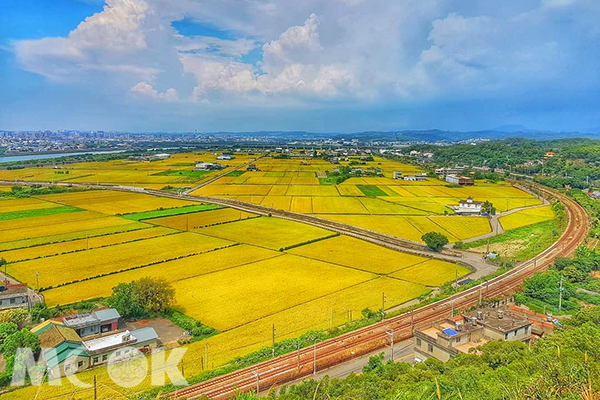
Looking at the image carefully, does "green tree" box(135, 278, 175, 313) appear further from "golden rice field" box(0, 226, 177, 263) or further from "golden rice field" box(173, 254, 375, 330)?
"golden rice field" box(0, 226, 177, 263)

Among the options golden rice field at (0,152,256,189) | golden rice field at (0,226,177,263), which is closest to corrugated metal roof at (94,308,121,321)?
golden rice field at (0,226,177,263)

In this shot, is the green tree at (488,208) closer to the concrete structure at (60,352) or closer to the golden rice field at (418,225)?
the golden rice field at (418,225)

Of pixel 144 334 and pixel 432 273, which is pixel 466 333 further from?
pixel 144 334

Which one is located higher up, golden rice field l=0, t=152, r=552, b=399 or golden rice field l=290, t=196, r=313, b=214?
golden rice field l=290, t=196, r=313, b=214

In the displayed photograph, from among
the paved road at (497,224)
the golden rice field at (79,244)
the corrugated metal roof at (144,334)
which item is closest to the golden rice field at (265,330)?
the corrugated metal roof at (144,334)

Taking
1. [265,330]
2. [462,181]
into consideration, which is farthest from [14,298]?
[462,181]

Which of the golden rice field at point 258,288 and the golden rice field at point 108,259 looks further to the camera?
the golden rice field at point 108,259

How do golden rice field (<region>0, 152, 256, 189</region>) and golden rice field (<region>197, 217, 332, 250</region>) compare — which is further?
golden rice field (<region>0, 152, 256, 189</region>)
